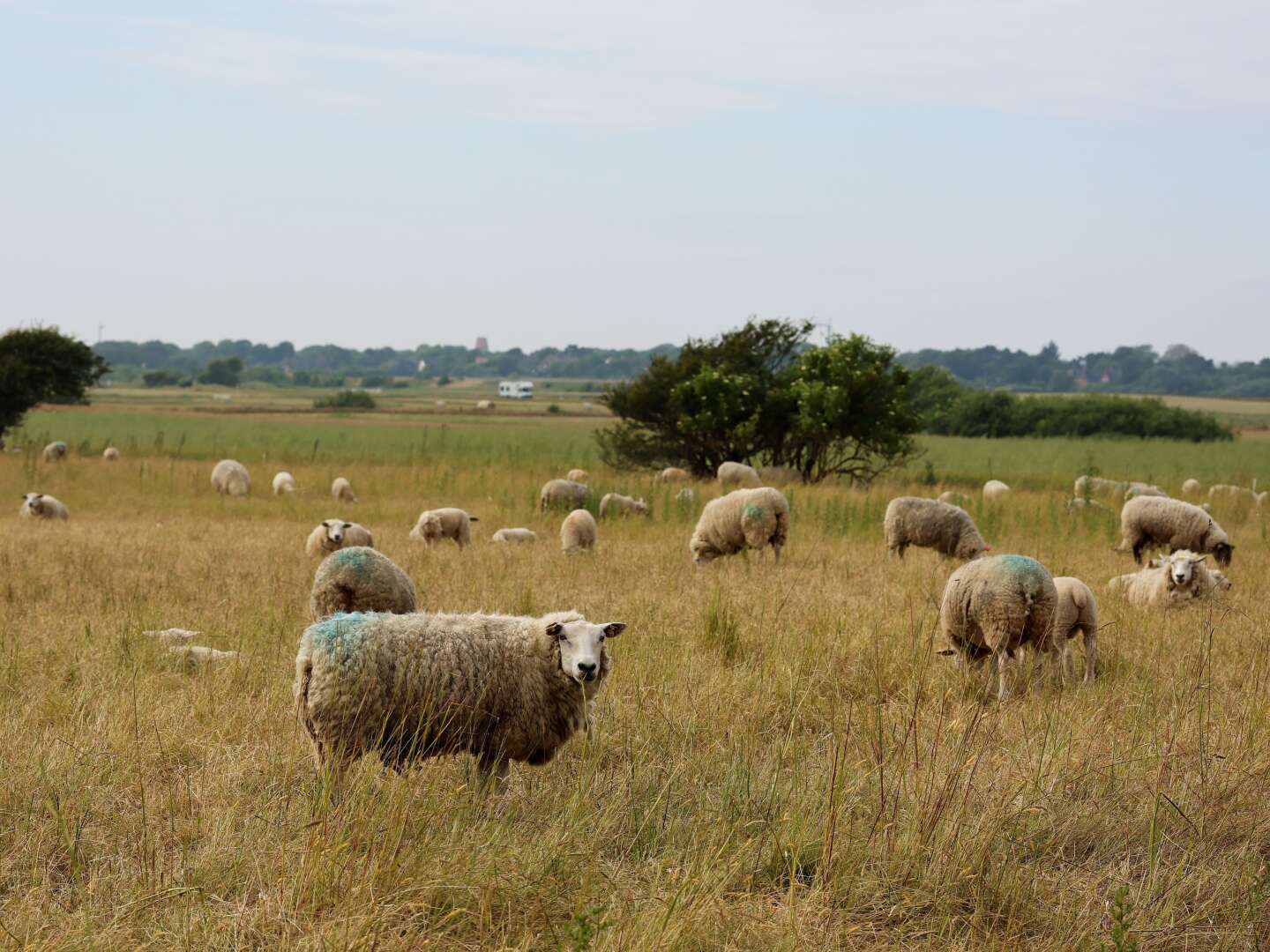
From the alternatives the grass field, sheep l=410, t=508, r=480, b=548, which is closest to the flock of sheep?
the grass field

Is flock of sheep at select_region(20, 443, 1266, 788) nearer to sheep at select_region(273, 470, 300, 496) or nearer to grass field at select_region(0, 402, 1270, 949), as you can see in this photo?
grass field at select_region(0, 402, 1270, 949)

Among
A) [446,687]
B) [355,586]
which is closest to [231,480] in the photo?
[355,586]

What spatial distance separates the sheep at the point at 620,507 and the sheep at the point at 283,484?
728cm

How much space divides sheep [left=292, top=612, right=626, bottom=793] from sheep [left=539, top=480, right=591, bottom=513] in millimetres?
13830

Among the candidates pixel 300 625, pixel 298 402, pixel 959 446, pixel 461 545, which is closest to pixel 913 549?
pixel 461 545

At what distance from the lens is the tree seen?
3294cm

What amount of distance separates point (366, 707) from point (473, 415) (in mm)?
67293

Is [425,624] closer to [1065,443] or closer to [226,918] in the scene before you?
[226,918]

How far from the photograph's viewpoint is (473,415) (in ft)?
235

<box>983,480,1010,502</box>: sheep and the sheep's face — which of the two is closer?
the sheep's face

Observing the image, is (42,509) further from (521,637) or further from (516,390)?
(516,390)

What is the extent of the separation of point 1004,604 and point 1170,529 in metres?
8.88

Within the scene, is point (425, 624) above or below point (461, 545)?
above

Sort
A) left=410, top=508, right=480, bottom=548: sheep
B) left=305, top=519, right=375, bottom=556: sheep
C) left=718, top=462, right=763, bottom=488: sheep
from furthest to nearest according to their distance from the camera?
1. left=718, top=462, right=763, bottom=488: sheep
2. left=410, top=508, right=480, bottom=548: sheep
3. left=305, top=519, right=375, bottom=556: sheep
